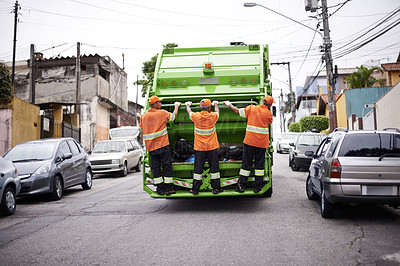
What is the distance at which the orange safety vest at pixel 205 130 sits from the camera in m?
7.74

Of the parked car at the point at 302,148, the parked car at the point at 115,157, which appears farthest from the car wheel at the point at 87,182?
the parked car at the point at 302,148

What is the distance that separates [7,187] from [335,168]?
629 cm

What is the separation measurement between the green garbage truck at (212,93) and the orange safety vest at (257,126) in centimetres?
31

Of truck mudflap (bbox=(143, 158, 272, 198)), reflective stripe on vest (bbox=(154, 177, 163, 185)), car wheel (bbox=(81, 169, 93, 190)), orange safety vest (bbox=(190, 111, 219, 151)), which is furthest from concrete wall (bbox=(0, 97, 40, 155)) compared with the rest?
orange safety vest (bbox=(190, 111, 219, 151))

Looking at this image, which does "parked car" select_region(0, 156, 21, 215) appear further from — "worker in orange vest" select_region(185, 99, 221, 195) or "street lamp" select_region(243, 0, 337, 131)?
"street lamp" select_region(243, 0, 337, 131)

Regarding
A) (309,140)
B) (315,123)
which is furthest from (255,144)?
(315,123)

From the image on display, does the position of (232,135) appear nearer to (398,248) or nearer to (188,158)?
(188,158)

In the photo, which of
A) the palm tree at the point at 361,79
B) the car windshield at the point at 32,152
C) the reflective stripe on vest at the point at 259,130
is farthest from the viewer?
the palm tree at the point at 361,79

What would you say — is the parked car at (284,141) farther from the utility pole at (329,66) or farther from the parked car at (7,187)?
the parked car at (7,187)

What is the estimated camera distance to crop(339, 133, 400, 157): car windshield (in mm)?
6508

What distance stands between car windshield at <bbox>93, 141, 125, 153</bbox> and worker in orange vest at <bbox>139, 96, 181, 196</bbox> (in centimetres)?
992

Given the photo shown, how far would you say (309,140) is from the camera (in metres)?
16.8

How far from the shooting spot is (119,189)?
481 inches

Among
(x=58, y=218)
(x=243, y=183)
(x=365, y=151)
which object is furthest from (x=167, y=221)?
(x=365, y=151)
